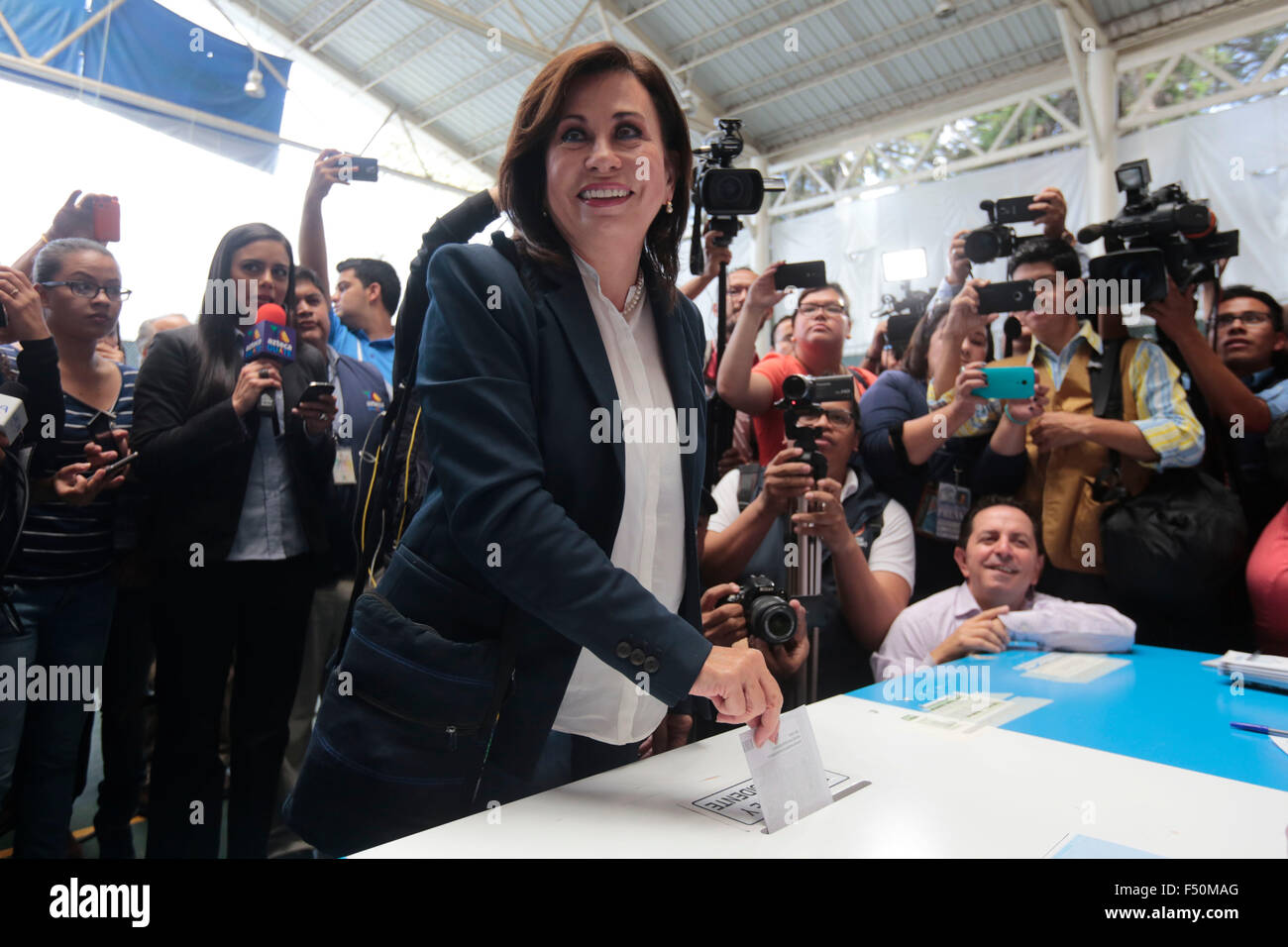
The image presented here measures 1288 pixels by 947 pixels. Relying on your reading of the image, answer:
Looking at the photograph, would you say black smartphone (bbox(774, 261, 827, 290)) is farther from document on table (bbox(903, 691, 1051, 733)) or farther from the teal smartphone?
document on table (bbox(903, 691, 1051, 733))

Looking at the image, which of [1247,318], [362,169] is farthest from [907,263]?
[362,169]

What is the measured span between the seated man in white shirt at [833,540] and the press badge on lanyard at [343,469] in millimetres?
1040

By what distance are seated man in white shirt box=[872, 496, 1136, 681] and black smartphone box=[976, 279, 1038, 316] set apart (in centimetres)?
53

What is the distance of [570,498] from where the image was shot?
961mm

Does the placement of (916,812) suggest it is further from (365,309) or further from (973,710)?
(365,309)

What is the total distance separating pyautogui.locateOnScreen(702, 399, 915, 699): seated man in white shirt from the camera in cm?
182

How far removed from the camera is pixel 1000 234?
→ 7.30 ft

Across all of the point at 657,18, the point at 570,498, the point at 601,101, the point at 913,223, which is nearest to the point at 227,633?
the point at 570,498

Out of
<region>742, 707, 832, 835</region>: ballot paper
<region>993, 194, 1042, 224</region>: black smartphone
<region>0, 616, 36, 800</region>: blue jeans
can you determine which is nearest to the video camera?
<region>993, 194, 1042, 224</region>: black smartphone

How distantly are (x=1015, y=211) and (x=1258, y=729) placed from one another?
1.53 metres

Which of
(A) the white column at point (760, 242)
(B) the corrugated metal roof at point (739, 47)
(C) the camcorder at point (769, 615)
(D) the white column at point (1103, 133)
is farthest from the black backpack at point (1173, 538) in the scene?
(A) the white column at point (760, 242)

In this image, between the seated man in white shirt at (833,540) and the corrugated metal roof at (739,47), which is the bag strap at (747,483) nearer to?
the seated man in white shirt at (833,540)

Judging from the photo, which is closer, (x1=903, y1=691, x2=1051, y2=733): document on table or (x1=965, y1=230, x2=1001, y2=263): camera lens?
(x1=903, y1=691, x2=1051, y2=733): document on table
